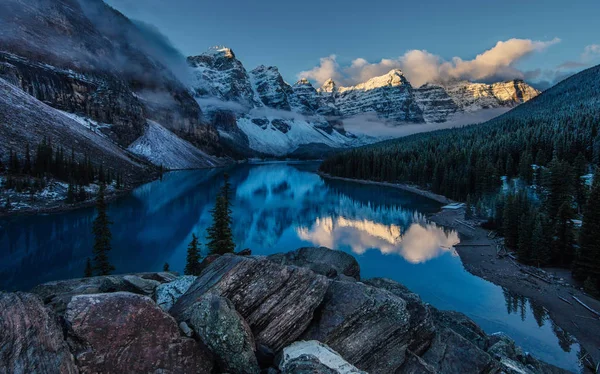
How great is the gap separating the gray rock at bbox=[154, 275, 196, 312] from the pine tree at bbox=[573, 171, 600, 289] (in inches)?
1308

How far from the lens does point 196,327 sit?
26.3 feet

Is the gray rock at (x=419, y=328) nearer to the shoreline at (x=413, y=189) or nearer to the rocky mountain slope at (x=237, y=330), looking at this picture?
the rocky mountain slope at (x=237, y=330)

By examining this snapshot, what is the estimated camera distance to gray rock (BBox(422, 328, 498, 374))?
34.5 feet

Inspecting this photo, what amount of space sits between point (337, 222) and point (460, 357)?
157 feet

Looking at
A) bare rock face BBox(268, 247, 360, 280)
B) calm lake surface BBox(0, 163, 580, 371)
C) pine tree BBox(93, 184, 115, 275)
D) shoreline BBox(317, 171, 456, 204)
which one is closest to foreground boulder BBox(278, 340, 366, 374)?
bare rock face BBox(268, 247, 360, 280)

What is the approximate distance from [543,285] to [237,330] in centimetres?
3161

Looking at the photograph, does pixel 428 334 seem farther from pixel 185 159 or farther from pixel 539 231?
pixel 185 159

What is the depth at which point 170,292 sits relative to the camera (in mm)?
11164

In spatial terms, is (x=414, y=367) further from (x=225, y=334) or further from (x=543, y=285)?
(x=543, y=285)

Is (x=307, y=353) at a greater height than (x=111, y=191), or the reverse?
(x=307, y=353)

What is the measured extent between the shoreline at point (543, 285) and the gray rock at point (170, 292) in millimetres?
22520

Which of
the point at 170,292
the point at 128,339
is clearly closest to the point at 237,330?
the point at 128,339

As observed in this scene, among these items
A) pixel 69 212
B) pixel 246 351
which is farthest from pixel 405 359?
pixel 69 212

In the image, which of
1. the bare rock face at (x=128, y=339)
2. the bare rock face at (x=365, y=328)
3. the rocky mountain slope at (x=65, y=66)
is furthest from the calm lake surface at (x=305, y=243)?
the rocky mountain slope at (x=65, y=66)
